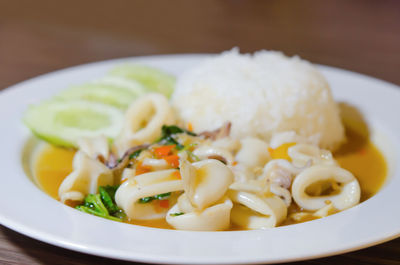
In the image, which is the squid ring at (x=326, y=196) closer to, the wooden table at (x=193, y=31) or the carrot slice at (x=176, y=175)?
the carrot slice at (x=176, y=175)

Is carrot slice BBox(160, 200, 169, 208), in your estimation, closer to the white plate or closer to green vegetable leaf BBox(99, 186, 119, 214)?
green vegetable leaf BBox(99, 186, 119, 214)

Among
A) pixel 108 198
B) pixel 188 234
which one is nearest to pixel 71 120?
pixel 108 198

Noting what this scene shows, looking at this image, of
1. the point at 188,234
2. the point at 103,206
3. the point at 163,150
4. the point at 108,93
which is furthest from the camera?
the point at 108,93

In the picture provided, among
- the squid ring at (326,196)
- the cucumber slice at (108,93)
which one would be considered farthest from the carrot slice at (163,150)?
the cucumber slice at (108,93)

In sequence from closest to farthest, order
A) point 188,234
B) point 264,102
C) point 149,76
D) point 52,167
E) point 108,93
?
point 188,234 < point 52,167 < point 264,102 < point 108,93 < point 149,76

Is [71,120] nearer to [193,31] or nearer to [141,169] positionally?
[141,169]

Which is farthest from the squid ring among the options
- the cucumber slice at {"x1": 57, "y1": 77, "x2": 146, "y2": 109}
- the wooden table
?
the wooden table

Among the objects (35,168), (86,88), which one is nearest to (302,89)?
(86,88)
